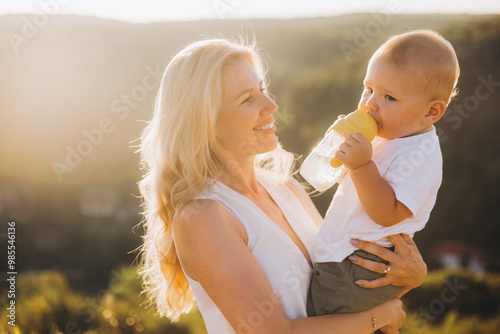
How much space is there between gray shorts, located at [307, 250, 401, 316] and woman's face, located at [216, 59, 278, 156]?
25.2 inches

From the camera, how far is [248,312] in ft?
5.38

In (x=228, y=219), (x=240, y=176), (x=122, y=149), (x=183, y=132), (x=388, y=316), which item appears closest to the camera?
(x=228, y=219)

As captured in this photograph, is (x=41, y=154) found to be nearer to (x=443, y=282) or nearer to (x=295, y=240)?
(x=443, y=282)

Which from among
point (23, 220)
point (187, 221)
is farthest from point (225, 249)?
point (23, 220)

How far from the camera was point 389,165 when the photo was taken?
182 cm

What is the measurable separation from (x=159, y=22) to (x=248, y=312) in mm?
12618

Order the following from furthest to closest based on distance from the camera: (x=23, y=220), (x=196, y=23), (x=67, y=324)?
(x=196, y=23) → (x=23, y=220) → (x=67, y=324)

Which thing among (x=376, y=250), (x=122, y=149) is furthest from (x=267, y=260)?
(x=122, y=149)

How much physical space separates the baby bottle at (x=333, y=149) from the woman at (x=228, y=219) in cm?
21

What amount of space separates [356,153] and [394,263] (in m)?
0.51

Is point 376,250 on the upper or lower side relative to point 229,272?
lower

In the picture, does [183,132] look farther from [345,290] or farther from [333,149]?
[345,290]

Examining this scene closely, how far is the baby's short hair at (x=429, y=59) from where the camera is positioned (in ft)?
5.74

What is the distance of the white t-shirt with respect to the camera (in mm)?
1742
